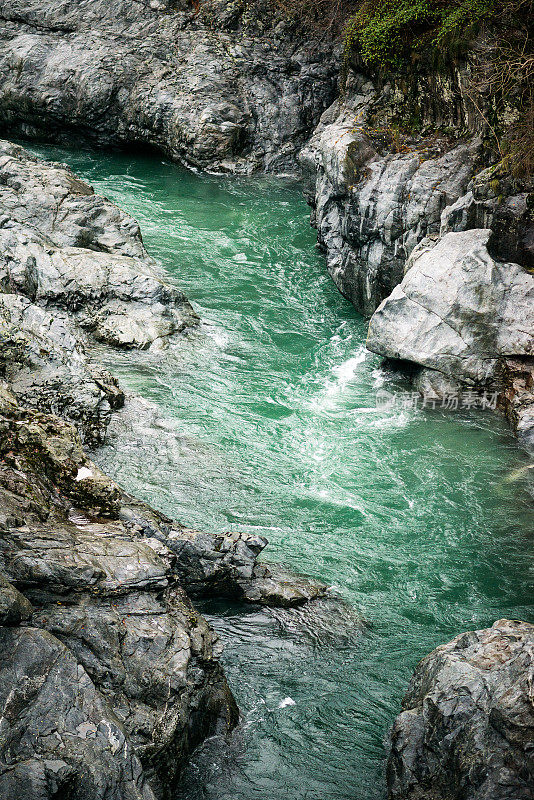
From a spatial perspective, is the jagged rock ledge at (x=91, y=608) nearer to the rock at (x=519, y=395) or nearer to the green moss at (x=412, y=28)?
the rock at (x=519, y=395)

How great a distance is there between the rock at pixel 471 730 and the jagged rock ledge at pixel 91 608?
168 cm

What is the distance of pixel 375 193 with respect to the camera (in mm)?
14805

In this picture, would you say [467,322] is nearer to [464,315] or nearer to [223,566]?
[464,315]

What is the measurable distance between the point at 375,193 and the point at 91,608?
10914 millimetres

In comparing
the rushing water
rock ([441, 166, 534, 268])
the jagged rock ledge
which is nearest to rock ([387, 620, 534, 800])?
the rushing water

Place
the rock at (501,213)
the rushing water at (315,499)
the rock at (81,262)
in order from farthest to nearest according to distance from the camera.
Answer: the rock at (81,262) < the rock at (501,213) < the rushing water at (315,499)

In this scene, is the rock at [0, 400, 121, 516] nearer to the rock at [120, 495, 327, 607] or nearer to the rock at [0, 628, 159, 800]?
the rock at [120, 495, 327, 607]

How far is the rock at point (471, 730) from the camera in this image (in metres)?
5.82

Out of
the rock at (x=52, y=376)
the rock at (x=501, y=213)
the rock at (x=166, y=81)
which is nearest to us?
the rock at (x=52, y=376)

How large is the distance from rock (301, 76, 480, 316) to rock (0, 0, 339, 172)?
19.9 feet

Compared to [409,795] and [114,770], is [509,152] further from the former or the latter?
[114,770]

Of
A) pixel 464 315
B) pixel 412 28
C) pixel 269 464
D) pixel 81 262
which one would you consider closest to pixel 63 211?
pixel 81 262

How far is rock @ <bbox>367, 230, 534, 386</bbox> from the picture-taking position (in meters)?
12.4

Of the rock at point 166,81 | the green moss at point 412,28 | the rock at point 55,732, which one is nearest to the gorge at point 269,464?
the rock at point 55,732
